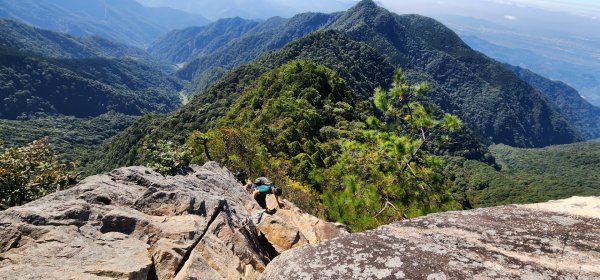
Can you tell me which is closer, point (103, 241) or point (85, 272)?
point (85, 272)

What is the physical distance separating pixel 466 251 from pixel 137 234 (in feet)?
24.3

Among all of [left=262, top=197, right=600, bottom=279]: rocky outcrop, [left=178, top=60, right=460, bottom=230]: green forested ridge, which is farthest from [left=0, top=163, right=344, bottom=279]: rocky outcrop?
[left=262, top=197, right=600, bottom=279]: rocky outcrop

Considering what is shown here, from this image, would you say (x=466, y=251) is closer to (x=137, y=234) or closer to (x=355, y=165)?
(x=137, y=234)

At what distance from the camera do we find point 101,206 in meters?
10.8

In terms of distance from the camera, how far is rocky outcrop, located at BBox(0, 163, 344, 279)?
764cm

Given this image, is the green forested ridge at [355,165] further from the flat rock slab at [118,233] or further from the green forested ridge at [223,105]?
the green forested ridge at [223,105]

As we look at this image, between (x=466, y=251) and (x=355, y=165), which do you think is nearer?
(x=466, y=251)

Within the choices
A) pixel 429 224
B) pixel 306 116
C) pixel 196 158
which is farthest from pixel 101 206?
pixel 306 116

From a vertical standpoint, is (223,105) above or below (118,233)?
below

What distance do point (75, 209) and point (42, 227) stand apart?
1068 mm

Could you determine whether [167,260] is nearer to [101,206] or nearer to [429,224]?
[101,206]

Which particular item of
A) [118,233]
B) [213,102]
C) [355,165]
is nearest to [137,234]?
[118,233]

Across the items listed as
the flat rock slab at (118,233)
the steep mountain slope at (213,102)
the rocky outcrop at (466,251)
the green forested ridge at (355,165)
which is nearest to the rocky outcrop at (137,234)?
the flat rock slab at (118,233)

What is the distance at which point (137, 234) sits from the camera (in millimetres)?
9625
